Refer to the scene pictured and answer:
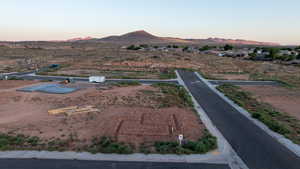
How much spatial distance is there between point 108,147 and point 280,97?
22.2 metres

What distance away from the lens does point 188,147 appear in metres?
10.9

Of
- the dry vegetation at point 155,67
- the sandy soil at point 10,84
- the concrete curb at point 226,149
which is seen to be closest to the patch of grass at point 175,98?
the concrete curb at point 226,149

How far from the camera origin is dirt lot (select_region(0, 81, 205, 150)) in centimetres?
1237

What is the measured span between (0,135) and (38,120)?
2829 millimetres

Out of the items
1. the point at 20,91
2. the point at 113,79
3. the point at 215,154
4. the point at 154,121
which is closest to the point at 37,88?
the point at 20,91

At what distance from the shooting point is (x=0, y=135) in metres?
12.1

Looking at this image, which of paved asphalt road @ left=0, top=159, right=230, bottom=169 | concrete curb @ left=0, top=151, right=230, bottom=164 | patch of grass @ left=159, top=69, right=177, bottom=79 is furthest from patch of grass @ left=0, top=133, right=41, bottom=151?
patch of grass @ left=159, top=69, right=177, bottom=79

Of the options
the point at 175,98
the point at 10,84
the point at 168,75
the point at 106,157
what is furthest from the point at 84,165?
the point at 168,75

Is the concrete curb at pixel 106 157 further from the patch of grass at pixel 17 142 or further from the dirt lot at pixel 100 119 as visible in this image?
the dirt lot at pixel 100 119

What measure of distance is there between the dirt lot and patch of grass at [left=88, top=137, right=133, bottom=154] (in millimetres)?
492

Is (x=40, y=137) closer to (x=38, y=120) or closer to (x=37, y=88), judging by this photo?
(x=38, y=120)

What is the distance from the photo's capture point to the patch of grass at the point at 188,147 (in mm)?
10523

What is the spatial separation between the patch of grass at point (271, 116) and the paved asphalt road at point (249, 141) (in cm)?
111

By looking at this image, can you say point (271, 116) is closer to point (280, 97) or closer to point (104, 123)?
point (280, 97)
